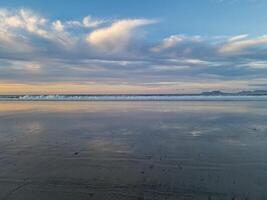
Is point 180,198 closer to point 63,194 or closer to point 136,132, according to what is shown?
point 63,194

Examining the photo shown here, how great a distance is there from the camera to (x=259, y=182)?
5230 millimetres

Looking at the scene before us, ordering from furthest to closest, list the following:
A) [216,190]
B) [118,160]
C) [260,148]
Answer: [260,148]
[118,160]
[216,190]

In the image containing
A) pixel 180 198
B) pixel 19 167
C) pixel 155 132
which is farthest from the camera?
pixel 155 132

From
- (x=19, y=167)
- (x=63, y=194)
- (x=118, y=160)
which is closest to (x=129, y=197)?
(x=63, y=194)

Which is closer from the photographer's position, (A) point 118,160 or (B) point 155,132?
(A) point 118,160

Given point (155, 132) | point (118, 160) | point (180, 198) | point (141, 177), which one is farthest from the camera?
point (155, 132)

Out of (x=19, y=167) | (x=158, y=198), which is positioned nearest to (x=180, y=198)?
(x=158, y=198)

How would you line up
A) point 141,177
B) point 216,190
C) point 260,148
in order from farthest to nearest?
point 260,148, point 141,177, point 216,190

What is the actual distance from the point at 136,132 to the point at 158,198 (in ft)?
22.4

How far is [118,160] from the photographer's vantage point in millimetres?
6934

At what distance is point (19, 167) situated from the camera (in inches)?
247

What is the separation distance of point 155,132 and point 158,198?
22.3 ft

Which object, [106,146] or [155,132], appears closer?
[106,146]

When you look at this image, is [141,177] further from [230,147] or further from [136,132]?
[136,132]
